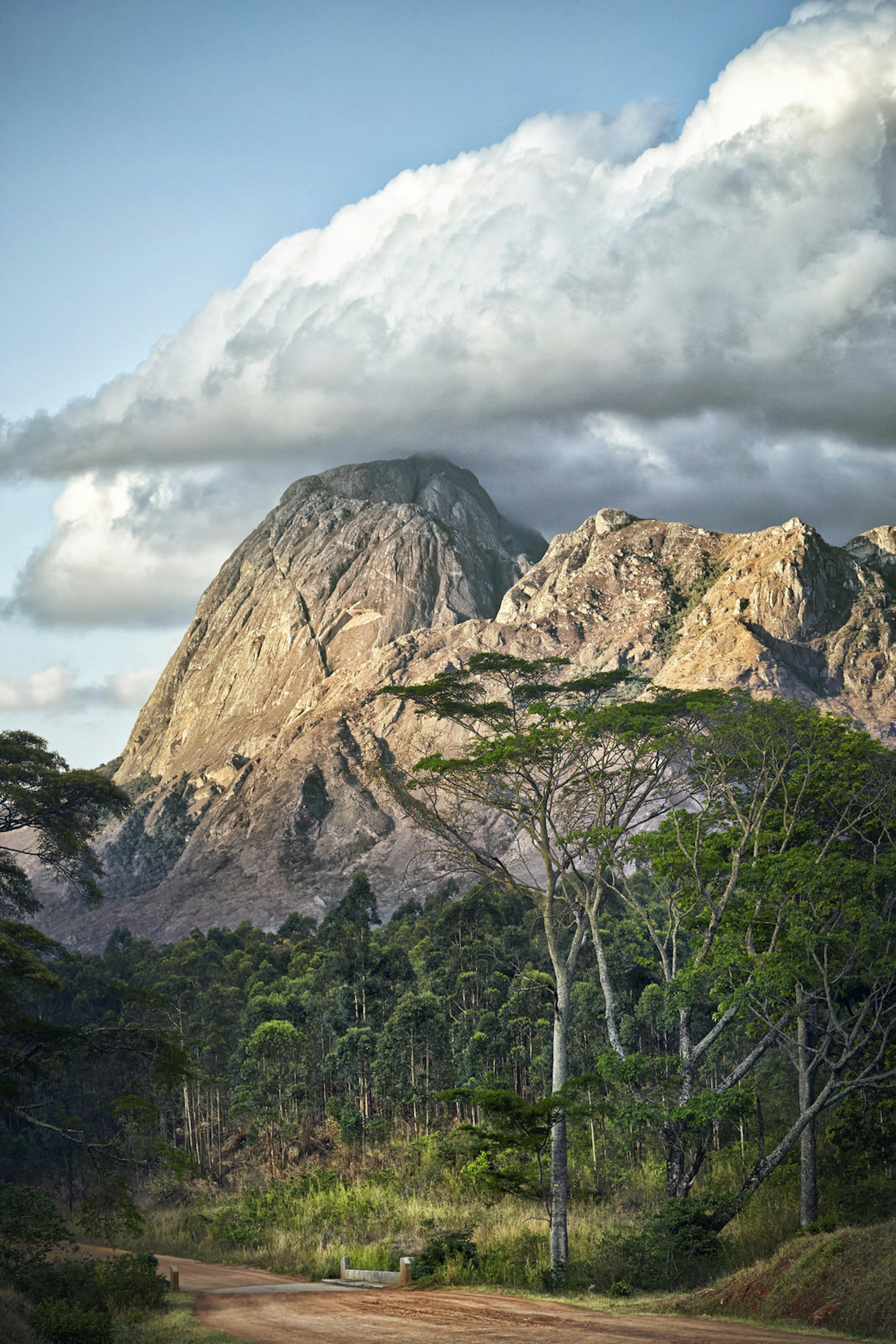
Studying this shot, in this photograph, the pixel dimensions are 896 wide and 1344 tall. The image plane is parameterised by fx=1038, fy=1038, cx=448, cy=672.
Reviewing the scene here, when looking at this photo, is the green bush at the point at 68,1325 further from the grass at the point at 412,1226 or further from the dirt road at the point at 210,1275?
the grass at the point at 412,1226

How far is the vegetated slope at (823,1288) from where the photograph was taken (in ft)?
47.9

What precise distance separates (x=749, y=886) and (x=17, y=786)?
21477 millimetres

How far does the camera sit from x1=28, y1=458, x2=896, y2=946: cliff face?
116500 millimetres

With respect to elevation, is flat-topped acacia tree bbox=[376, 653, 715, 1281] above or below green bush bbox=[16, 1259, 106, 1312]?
above

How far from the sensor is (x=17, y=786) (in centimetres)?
3159

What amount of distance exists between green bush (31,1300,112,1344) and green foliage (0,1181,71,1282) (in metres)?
2.06

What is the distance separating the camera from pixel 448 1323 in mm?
16250

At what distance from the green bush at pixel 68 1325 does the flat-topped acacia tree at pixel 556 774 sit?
415 inches

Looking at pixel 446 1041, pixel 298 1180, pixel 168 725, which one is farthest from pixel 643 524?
pixel 298 1180

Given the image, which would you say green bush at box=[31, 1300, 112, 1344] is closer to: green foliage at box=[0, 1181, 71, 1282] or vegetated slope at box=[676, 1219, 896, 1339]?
green foliage at box=[0, 1181, 71, 1282]

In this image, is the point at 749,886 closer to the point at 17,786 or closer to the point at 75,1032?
the point at 75,1032

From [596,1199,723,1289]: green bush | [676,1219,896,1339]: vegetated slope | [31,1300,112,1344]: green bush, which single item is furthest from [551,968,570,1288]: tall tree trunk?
[31,1300,112,1344]: green bush

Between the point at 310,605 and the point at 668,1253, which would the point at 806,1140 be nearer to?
the point at 668,1253

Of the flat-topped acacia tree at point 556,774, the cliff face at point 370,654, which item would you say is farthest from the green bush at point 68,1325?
the cliff face at point 370,654
